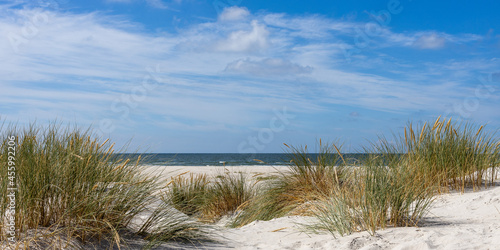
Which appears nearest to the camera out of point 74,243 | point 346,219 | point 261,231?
point 74,243

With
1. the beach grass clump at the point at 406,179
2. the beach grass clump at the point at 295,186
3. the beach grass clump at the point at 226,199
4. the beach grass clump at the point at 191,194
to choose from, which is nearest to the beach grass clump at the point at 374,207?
the beach grass clump at the point at 406,179

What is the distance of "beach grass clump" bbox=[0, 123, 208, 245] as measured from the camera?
312 centimetres

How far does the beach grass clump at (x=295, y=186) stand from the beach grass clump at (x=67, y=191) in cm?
240

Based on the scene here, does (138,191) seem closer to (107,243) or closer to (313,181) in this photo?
(107,243)

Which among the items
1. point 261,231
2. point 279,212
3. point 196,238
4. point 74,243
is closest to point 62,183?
point 74,243

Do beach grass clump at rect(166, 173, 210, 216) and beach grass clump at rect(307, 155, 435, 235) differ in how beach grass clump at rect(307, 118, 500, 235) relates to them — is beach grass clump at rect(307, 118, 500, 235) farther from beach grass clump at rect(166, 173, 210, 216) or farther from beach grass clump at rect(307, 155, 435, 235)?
beach grass clump at rect(166, 173, 210, 216)

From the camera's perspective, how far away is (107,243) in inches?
136

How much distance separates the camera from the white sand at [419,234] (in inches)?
132

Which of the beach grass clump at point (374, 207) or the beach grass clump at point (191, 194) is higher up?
the beach grass clump at point (374, 207)

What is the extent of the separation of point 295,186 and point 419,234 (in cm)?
246

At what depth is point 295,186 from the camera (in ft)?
19.3

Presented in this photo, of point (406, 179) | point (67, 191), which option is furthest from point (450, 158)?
point (67, 191)

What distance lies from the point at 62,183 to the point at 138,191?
645 millimetres

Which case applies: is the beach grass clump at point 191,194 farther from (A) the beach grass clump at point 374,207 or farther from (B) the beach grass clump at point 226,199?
(A) the beach grass clump at point 374,207
